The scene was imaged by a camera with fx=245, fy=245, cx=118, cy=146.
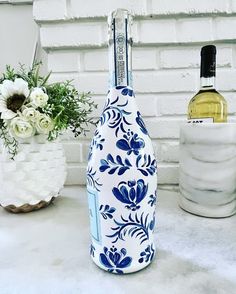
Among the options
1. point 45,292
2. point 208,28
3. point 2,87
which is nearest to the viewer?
point 45,292

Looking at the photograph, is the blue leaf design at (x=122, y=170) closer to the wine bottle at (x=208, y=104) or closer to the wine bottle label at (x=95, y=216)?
the wine bottle label at (x=95, y=216)

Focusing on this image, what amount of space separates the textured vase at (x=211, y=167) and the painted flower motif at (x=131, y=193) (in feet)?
0.80

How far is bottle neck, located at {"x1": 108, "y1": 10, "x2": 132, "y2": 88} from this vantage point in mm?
354

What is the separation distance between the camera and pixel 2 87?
0.54m

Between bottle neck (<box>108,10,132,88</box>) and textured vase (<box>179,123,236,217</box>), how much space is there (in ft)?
0.81

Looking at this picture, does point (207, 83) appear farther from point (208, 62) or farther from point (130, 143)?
point (130, 143)

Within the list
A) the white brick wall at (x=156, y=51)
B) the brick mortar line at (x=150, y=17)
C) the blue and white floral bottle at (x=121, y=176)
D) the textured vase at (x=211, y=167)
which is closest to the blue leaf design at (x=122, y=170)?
the blue and white floral bottle at (x=121, y=176)

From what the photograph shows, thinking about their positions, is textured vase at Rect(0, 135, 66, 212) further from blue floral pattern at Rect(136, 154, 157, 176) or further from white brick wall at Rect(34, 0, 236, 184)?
blue floral pattern at Rect(136, 154, 157, 176)

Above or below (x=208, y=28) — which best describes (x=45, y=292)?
below

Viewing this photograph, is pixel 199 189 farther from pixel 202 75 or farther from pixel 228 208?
pixel 202 75

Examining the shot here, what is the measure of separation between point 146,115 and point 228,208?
1.20 ft

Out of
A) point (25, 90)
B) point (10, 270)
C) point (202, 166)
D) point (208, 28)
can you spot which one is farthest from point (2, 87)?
point (208, 28)

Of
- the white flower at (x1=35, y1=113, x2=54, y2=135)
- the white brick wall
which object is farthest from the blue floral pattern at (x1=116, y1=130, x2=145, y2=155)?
the white brick wall

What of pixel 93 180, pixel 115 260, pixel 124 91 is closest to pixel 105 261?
pixel 115 260
